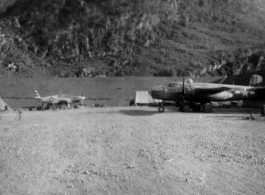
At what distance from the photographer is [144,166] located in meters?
6.59

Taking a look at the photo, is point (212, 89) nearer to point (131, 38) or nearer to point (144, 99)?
point (144, 99)

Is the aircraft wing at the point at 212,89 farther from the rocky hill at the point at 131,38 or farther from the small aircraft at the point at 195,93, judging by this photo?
the rocky hill at the point at 131,38

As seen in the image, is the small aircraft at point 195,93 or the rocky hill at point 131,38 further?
the rocky hill at point 131,38

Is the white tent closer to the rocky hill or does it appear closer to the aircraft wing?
the aircraft wing

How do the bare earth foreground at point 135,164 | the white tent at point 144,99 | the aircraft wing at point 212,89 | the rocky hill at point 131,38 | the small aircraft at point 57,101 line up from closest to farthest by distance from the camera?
the bare earth foreground at point 135,164 → the aircraft wing at point 212,89 → the small aircraft at point 57,101 → the white tent at point 144,99 → the rocky hill at point 131,38

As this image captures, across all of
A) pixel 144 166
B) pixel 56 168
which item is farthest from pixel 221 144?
pixel 56 168

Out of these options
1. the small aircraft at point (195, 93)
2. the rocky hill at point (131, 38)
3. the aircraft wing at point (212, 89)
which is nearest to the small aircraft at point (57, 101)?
the small aircraft at point (195, 93)

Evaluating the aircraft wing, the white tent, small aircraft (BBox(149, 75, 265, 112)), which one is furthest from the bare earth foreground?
the white tent

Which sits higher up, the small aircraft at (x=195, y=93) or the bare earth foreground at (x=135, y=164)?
the small aircraft at (x=195, y=93)

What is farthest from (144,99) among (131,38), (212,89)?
(131,38)

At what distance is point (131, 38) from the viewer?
274 ft

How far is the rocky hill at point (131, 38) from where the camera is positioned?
72.5 meters

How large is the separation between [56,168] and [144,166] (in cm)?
187

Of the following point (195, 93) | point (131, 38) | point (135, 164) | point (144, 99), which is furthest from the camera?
point (131, 38)
